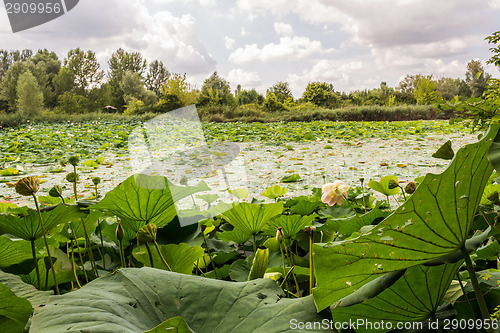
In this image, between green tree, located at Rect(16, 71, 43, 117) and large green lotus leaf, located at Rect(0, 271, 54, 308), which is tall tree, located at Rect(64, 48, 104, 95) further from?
large green lotus leaf, located at Rect(0, 271, 54, 308)

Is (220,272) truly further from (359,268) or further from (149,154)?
(149,154)

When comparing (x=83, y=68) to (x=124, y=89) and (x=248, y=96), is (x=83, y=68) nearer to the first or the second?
(x=124, y=89)

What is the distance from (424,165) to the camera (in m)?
2.71

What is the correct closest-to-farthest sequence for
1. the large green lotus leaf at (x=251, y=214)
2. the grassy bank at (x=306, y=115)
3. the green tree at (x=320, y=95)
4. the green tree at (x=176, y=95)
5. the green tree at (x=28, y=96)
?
the large green lotus leaf at (x=251, y=214)
the grassy bank at (x=306, y=115)
the green tree at (x=176, y=95)
the green tree at (x=28, y=96)
the green tree at (x=320, y=95)

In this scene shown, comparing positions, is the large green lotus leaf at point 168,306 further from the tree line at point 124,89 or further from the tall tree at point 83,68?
the tall tree at point 83,68

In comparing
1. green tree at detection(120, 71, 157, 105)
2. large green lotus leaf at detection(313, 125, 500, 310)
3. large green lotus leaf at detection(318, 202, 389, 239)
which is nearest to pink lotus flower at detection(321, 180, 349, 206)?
large green lotus leaf at detection(318, 202, 389, 239)

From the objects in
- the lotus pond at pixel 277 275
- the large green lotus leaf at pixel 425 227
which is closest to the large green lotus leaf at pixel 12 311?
the lotus pond at pixel 277 275

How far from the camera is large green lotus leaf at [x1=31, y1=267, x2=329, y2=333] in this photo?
269 mm

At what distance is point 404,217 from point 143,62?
90.9ft

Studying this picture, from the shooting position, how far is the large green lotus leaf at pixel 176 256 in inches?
18.2

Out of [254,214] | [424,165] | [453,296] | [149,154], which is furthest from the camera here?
[149,154]

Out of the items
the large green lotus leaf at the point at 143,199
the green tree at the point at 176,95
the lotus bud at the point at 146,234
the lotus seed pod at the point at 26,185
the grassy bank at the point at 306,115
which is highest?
the green tree at the point at 176,95

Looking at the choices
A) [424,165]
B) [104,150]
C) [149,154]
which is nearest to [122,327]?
[424,165]

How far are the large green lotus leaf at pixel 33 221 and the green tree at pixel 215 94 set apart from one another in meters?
15.8
